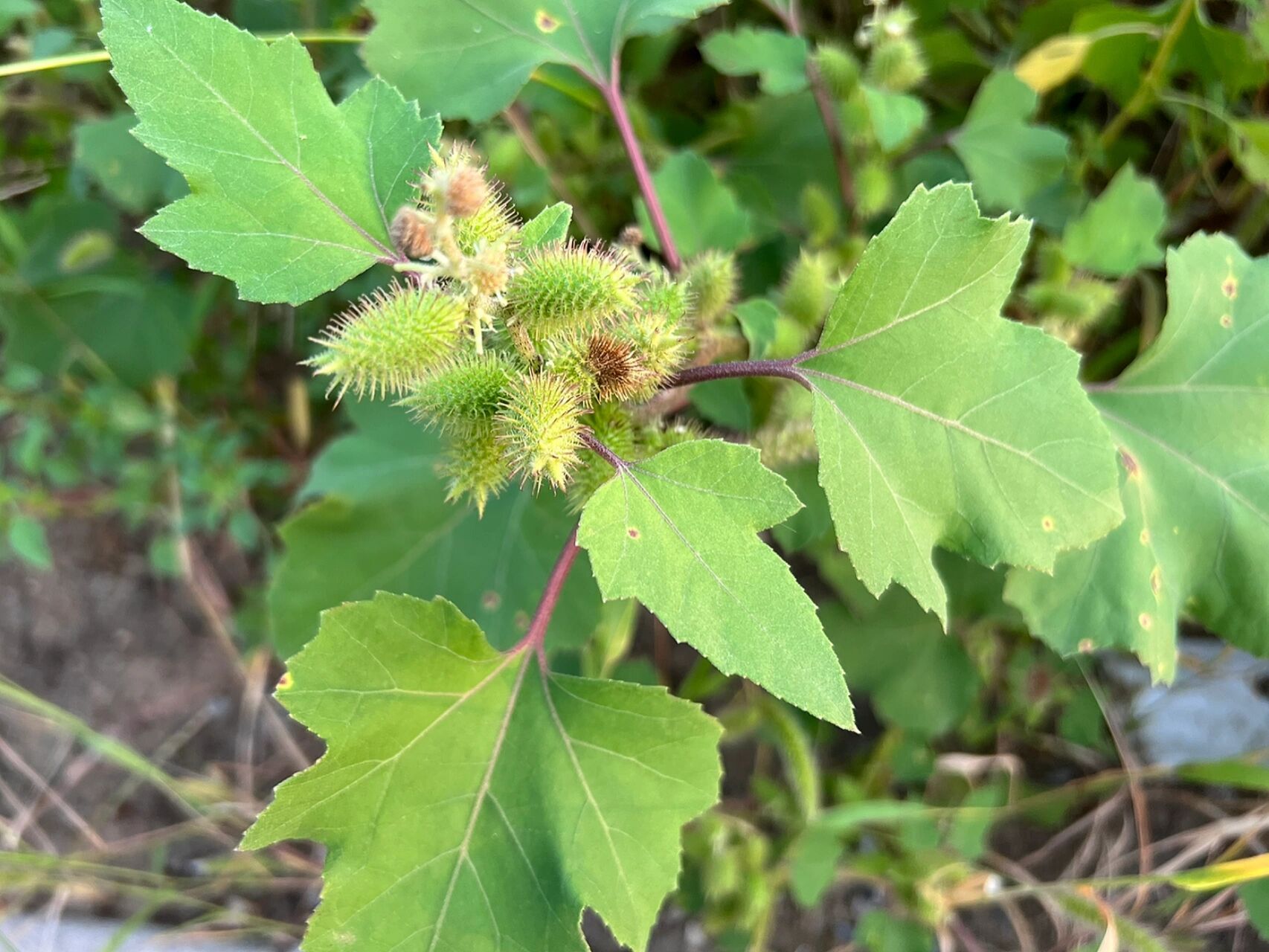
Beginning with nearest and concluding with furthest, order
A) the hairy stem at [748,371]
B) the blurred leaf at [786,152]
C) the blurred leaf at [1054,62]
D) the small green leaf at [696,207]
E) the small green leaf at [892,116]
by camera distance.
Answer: the hairy stem at [748,371] < the small green leaf at [892,116] < the small green leaf at [696,207] < the blurred leaf at [1054,62] < the blurred leaf at [786,152]

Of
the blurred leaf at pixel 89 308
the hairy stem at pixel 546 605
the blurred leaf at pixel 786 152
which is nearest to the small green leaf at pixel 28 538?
the blurred leaf at pixel 89 308

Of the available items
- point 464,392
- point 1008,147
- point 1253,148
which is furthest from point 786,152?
point 464,392

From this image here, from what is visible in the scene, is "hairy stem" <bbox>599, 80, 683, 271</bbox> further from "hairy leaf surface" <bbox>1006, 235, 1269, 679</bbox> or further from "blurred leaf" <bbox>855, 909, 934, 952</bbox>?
"blurred leaf" <bbox>855, 909, 934, 952</bbox>

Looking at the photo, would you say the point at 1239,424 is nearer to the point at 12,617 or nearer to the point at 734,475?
the point at 734,475

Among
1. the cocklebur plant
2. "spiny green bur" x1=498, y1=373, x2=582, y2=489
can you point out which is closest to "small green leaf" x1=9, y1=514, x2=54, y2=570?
the cocklebur plant

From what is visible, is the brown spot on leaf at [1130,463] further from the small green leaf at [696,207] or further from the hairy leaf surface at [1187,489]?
the small green leaf at [696,207]

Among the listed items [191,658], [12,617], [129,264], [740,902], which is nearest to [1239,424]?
[740,902]

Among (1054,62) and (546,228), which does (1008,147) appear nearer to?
(1054,62)
